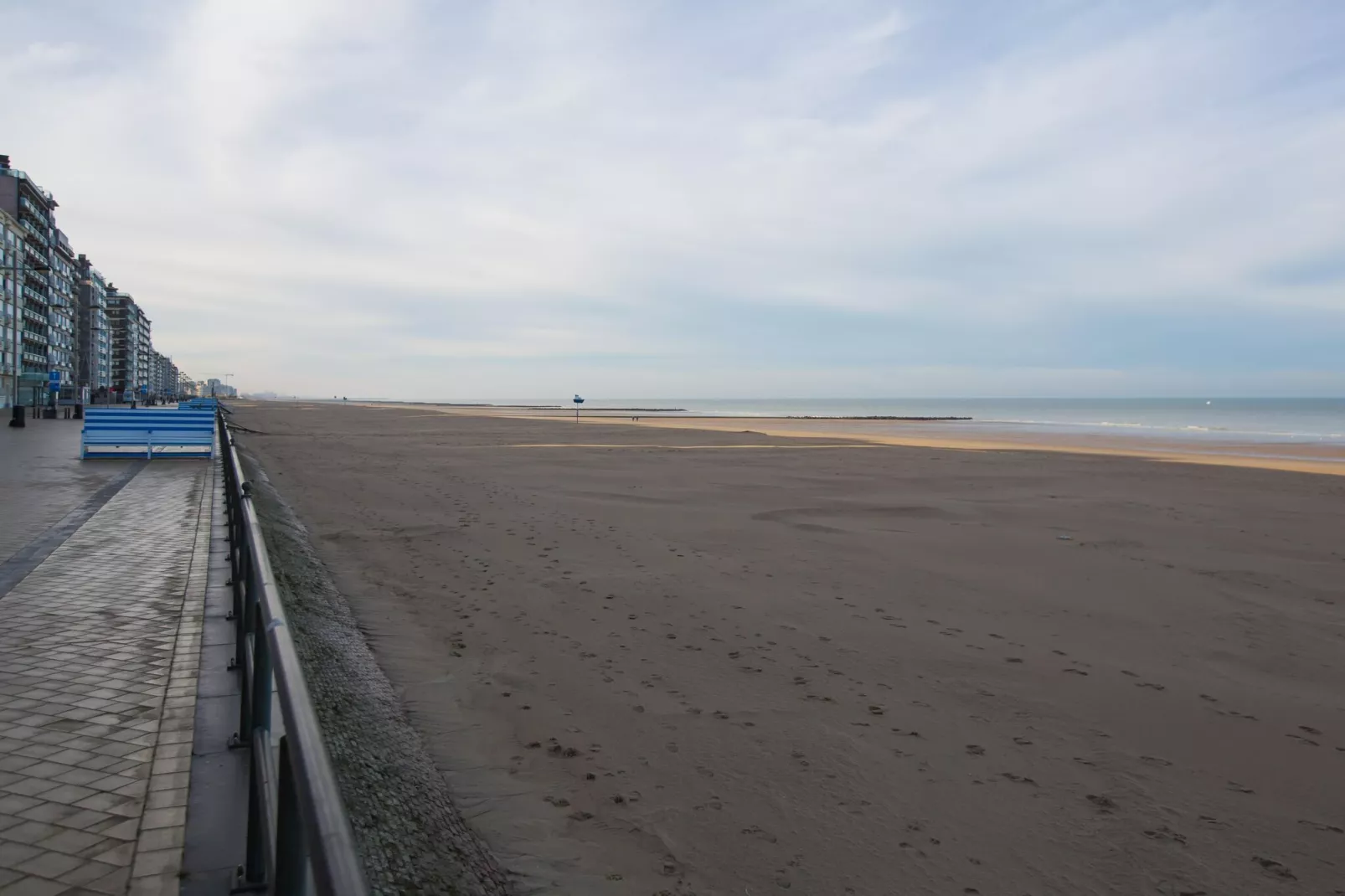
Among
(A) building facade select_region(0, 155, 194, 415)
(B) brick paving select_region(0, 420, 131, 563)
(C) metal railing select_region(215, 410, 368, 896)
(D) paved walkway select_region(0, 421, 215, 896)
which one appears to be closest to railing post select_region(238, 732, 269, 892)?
(C) metal railing select_region(215, 410, 368, 896)

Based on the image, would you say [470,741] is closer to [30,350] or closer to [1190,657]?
[1190,657]

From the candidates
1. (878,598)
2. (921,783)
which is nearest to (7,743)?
(921,783)

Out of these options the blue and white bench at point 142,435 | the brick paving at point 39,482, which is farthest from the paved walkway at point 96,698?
the blue and white bench at point 142,435

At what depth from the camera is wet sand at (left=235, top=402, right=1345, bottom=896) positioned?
3.48 meters

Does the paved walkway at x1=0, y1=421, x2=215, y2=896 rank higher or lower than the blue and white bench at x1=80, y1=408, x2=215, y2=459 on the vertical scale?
lower

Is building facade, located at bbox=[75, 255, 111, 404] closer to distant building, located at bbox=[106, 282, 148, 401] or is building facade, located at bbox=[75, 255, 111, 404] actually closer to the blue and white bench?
distant building, located at bbox=[106, 282, 148, 401]

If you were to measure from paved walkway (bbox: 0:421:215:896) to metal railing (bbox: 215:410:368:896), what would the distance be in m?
0.47

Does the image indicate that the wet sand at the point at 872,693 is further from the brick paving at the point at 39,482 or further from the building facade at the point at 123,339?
the building facade at the point at 123,339

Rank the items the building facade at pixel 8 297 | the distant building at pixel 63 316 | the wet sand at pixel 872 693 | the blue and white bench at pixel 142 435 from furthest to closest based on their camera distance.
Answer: the distant building at pixel 63 316, the building facade at pixel 8 297, the blue and white bench at pixel 142 435, the wet sand at pixel 872 693

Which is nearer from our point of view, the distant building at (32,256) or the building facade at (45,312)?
the building facade at (45,312)

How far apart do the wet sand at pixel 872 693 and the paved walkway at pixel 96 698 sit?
4.14ft

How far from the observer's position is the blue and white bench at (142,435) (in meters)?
17.2

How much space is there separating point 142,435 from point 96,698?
16.1m

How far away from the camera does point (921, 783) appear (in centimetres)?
403
